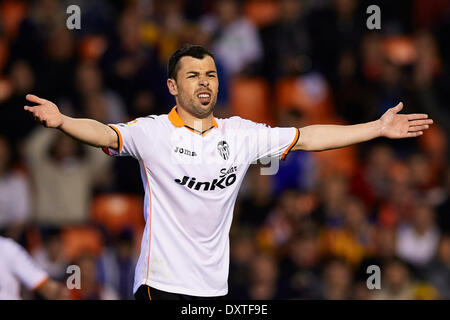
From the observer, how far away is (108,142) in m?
5.71

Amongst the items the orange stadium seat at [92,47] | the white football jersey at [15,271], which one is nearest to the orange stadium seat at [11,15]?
the orange stadium seat at [92,47]

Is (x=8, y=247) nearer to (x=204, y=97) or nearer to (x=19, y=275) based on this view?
(x=19, y=275)

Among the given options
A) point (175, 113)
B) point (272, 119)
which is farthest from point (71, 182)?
point (175, 113)

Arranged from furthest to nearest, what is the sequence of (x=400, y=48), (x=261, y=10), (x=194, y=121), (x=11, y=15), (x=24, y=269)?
1. (x=261, y=10)
2. (x=400, y=48)
3. (x=11, y=15)
4. (x=24, y=269)
5. (x=194, y=121)

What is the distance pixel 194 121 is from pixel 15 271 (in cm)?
272

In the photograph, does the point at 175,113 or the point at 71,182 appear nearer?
the point at 175,113

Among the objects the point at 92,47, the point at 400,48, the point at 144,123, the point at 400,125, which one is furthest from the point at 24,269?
the point at 400,48

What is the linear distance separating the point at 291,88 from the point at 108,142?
268 inches

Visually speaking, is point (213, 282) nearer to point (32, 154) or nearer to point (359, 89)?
point (32, 154)

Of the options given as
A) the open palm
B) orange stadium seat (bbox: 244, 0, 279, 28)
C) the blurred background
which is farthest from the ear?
orange stadium seat (bbox: 244, 0, 279, 28)

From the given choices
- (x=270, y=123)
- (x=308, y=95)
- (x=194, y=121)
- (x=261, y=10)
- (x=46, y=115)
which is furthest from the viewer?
(x=261, y=10)

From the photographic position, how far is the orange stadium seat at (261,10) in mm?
13344

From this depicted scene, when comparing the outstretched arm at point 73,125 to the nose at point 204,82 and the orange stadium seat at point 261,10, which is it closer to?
the nose at point 204,82

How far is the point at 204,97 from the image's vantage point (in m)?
5.89
